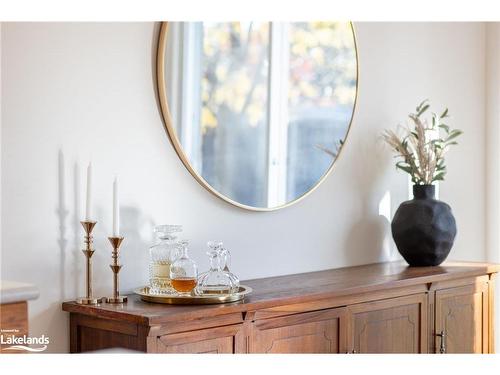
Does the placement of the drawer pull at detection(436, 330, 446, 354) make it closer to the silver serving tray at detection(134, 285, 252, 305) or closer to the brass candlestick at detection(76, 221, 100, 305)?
the silver serving tray at detection(134, 285, 252, 305)

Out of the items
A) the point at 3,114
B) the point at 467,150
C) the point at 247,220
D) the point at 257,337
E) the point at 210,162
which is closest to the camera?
the point at 3,114

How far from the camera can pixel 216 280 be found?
2.60 meters

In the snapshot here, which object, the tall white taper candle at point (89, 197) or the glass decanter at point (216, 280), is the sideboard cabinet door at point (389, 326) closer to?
the glass decanter at point (216, 280)

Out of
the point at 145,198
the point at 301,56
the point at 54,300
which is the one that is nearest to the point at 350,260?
the point at 301,56

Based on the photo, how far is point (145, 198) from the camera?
2.75 m

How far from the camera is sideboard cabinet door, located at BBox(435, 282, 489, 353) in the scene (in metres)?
3.30

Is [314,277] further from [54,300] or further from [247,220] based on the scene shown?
[54,300]

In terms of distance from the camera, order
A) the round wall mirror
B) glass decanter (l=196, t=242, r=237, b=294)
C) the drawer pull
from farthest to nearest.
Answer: the drawer pull, the round wall mirror, glass decanter (l=196, t=242, r=237, b=294)

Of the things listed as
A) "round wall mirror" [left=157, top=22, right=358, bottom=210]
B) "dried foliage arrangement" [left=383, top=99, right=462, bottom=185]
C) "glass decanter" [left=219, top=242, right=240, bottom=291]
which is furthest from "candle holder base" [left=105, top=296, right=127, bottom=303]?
"dried foliage arrangement" [left=383, top=99, right=462, bottom=185]

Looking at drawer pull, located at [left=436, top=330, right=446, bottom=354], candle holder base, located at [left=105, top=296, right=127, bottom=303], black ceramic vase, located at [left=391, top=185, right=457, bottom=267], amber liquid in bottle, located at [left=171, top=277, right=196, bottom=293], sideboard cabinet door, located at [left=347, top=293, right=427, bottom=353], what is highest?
black ceramic vase, located at [left=391, top=185, right=457, bottom=267]

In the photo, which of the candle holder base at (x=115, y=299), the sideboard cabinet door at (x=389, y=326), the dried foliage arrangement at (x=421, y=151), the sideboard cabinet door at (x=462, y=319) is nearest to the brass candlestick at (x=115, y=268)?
the candle holder base at (x=115, y=299)

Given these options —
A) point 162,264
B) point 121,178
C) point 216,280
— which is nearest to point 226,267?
point 216,280

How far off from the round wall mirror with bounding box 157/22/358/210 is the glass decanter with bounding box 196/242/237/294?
1.11 ft

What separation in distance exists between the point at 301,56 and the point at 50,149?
116 centimetres
